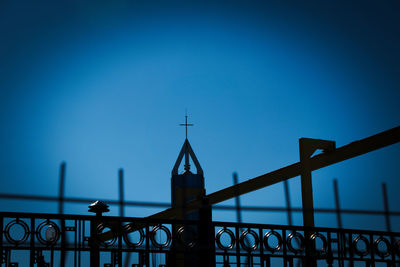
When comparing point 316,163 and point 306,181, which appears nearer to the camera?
point 306,181

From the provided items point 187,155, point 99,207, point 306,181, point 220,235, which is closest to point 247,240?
point 220,235

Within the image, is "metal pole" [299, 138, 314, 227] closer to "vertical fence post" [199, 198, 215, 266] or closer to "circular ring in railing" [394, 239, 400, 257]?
"circular ring in railing" [394, 239, 400, 257]

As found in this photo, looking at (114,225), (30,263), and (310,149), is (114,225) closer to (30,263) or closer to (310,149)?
(30,263)

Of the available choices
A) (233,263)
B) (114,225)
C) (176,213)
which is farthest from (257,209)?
(176,213)

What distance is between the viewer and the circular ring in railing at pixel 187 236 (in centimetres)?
790

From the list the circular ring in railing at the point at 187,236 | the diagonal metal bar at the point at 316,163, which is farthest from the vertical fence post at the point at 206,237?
the diagonal metal bar at the point at 316,163

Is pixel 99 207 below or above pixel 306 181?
below

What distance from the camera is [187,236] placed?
25.9ft

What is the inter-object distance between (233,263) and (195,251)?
126cm

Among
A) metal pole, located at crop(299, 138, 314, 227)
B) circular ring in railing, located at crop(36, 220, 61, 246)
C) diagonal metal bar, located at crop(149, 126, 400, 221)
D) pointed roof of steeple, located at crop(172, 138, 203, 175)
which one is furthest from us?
pointed roof of steeple, located at crop(172, 138, 203, 175)

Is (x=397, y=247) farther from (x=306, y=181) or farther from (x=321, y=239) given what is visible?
(x=306, y=181)

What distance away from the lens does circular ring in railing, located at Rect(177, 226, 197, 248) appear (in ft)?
25.9

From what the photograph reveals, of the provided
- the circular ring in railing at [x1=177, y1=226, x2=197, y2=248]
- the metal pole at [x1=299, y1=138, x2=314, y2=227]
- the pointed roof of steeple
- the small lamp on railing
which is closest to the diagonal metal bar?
the metal pole at [x1=299, y1=138, x2=314, y2=227]

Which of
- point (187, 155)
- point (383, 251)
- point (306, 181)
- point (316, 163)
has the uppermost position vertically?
point (187, 155)
